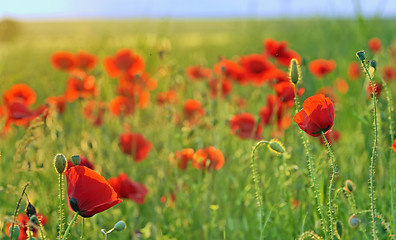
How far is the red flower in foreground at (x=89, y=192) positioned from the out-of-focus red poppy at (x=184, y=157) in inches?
32.1

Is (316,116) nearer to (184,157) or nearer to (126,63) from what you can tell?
(184,157)

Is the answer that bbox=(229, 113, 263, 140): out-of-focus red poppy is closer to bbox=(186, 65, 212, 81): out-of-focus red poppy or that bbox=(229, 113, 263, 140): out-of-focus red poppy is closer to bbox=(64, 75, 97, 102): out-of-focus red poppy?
bbox=(186, 65, 212, 81): out-of-focus red poppy

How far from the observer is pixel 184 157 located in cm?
165

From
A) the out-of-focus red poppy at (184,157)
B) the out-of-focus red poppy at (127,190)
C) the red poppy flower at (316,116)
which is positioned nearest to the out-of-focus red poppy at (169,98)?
the out-of-focus red poppy at (184,157)

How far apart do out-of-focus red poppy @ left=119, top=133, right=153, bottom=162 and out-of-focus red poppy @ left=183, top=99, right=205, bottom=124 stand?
1.59 feet

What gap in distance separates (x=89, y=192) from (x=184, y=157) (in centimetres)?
83

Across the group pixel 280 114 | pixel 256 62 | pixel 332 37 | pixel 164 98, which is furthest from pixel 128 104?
pixel 332 37

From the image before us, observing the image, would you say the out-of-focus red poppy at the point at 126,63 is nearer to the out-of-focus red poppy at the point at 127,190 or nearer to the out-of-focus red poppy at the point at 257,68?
the out-of-focus red poppy at the point at 257,68

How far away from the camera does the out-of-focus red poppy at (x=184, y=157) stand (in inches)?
64.7

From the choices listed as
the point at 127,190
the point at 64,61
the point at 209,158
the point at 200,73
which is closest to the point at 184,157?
the point at 209,158

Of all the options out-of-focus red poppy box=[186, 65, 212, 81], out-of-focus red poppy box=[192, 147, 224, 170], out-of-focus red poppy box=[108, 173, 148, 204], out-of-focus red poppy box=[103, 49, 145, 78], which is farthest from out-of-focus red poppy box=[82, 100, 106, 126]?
out-of-focus red poppy box=[108, 173, 148, 204]

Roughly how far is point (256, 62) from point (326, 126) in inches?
52.3

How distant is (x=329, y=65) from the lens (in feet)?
8.03

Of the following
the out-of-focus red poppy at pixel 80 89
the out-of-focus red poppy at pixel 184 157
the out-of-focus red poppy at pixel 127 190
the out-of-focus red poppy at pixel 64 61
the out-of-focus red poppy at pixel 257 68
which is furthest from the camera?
the out-of-focus red poppy at pixel 64 61
